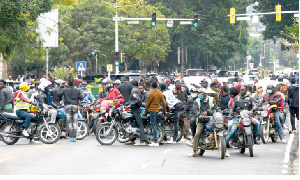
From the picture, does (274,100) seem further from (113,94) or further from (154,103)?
(113,94)

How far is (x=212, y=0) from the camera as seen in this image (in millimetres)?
74000

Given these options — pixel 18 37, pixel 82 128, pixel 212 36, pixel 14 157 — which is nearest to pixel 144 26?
pixel 212 36

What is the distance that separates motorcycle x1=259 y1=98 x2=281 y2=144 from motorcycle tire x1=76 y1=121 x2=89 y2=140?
16.9 feet

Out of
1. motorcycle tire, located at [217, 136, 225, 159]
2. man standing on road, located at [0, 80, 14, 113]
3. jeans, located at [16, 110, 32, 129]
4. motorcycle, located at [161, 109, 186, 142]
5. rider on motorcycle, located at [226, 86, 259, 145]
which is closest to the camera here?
motorcycle tire, located at [217, 136, 225, 159]

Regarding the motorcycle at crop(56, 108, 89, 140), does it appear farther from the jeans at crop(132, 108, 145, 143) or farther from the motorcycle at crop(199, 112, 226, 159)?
the motorcycle at crop(199, 112, 226, 159)

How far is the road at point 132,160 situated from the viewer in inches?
470

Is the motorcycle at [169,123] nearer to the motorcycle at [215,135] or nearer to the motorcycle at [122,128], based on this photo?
the motorcycle at [122,128]

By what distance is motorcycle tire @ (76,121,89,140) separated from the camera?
61.5 feet

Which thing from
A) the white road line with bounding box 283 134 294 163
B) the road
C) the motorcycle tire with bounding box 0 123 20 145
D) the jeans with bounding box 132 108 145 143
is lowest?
the white road line with bounding box 283 134 294 163

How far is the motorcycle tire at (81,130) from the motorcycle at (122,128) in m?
1.74

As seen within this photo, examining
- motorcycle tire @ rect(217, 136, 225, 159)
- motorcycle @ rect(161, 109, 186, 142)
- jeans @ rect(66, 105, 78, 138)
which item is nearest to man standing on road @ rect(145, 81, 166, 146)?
motorcycle @ rect(161, 109, 186, 142)

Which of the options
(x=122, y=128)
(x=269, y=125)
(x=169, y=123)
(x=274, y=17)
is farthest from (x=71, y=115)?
(x=274, y=17)

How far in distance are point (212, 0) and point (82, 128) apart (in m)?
57.1

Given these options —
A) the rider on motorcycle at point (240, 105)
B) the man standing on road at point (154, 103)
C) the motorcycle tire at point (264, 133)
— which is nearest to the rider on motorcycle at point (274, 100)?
the motorcycle tire at point (264, 133)
